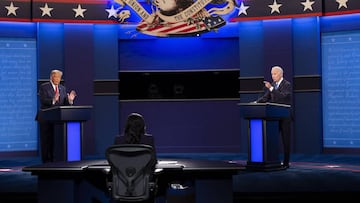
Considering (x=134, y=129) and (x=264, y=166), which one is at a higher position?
(x=134, y=129)

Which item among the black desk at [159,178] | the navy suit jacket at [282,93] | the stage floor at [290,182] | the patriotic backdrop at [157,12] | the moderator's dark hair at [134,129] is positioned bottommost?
the stage floor at [290,182]

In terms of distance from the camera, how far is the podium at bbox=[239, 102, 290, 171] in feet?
25.1

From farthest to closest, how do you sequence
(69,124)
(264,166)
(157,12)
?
(157,12) → (264,166) → (69,124)

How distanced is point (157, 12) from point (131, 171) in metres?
7.13

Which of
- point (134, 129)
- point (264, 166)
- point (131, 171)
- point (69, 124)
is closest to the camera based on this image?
point (131, 171)

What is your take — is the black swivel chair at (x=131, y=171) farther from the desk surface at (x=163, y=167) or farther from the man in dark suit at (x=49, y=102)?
the man in dark suit at (x=49, y=102)

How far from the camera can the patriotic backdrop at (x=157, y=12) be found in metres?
10.5

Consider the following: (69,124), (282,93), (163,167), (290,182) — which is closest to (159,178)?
(163,167)

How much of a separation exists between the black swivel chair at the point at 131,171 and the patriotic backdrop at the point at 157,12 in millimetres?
6920

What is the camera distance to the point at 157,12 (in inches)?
427

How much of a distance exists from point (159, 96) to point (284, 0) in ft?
9.78

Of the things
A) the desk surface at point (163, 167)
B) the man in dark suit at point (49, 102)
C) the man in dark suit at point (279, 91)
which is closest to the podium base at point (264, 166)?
the man in dark suit at point (279, 91)

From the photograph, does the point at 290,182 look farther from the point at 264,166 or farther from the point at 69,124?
the point at 69,124

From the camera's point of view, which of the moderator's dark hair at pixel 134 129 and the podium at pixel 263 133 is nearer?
the moderator's dark hair at pixel 134 129
